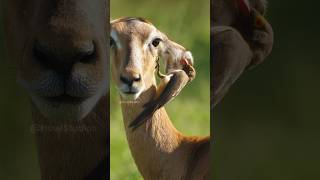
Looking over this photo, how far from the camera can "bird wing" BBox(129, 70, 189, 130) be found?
405 centimetres

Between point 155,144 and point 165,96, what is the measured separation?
1.16ft

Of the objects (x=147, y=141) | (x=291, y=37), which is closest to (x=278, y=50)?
(x=291, y=37)

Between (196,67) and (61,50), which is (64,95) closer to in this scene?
(61,50)

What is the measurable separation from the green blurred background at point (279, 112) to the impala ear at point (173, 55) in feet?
1.65

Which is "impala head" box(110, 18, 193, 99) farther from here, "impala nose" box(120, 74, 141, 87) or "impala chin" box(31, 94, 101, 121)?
"impala chin" box(31, 94, 101, 121)

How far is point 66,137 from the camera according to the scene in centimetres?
405

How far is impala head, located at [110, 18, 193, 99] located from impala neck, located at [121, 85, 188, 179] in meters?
0.12

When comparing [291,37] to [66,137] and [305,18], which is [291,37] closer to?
[305,18]

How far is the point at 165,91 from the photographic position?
407 centimetres

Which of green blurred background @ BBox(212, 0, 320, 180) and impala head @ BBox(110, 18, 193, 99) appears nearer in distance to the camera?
impala head @ BBox(110, 18, 193, 99)

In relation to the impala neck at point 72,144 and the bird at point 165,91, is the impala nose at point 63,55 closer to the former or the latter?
the impala neck at point 72,144

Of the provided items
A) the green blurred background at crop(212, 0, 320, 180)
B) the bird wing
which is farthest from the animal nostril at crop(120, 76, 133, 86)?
the green blurred background at crop(212, 0, 320, 180)

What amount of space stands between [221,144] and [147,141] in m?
0.61

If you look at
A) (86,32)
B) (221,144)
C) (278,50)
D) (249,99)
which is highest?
(86,32)
